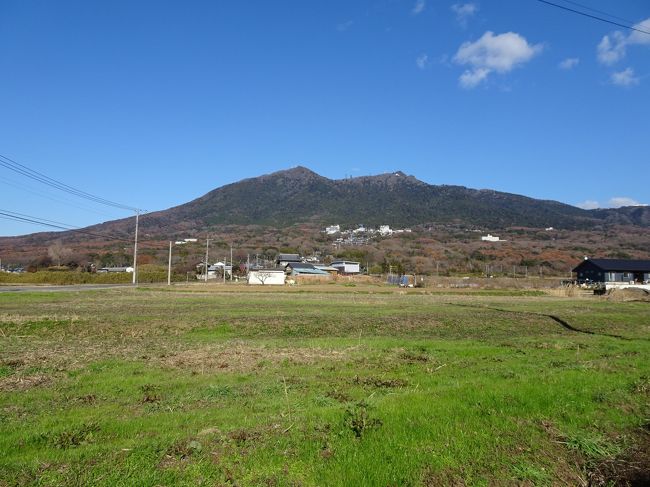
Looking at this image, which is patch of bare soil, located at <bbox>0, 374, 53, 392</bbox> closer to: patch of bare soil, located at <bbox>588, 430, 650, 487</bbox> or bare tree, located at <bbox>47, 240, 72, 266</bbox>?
patch of bare soil, located at <bbox>588, 430, 650, 487</bbox>

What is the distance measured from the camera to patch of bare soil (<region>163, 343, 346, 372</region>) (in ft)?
41.8

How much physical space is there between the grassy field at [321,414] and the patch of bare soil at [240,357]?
0.28 ft

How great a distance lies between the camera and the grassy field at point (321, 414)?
221 inches

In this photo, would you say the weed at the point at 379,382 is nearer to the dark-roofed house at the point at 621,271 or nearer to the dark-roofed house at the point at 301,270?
the dark-roofed house at the point at 621,271

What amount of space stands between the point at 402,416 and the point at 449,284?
8242 centimetres

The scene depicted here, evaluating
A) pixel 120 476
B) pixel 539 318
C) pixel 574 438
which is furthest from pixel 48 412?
pixel 539 318

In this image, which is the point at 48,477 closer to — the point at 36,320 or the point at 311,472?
the point at 311,472

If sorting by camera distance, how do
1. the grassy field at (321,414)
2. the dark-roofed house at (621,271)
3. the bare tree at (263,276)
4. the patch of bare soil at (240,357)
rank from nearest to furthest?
the grassy field at (321,414), the patch of bare soil at (240,357), the dark-roofed house at (621,271), the bare tree at (263,276)

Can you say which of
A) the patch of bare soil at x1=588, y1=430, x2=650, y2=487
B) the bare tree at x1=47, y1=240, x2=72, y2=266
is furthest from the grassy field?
the bare tree at x1=47, y1=240, x2=72, y2=266

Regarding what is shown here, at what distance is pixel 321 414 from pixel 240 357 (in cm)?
683

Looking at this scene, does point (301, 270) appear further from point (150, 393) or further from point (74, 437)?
point (74, 437)

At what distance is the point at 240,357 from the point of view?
13.9 m

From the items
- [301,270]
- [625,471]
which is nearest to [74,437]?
[625,471]

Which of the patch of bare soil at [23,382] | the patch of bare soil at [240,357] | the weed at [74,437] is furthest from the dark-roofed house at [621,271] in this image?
the weed at [74,437]
